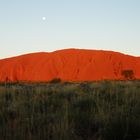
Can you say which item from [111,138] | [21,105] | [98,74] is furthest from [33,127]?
[98,74]

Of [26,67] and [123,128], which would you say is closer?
[123,128]

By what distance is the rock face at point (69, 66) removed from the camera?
87.9m

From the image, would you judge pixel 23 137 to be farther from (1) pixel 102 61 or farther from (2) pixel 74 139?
(1) pixel 102 61

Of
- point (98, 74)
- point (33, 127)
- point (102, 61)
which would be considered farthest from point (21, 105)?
point (102, 61)

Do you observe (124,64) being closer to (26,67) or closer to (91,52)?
(91,52)

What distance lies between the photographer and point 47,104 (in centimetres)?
830

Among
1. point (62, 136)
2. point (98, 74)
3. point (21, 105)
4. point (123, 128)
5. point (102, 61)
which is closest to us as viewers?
point (62, 136)

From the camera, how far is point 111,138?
17.3 feet

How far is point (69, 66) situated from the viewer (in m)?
92.0

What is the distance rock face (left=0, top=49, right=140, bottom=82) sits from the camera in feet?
288

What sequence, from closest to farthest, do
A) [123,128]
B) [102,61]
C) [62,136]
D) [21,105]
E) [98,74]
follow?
[62,136], [123,128], [21,105], [98,74], [102,61]

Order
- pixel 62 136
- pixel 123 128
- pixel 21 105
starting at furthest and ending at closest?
pixel 21 105 → pixel 123 128 → pixel 62 136

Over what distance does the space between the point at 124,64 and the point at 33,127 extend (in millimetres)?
88276

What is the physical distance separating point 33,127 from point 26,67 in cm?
8978
